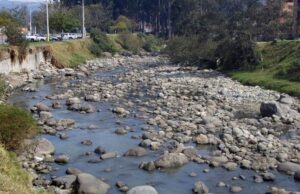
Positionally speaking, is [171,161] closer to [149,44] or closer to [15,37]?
[15,37]

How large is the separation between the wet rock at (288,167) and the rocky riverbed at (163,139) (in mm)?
39

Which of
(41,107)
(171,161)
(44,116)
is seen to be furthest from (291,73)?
(171,161)

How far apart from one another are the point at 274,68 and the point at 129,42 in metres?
46.7

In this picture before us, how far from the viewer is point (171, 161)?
20.4m

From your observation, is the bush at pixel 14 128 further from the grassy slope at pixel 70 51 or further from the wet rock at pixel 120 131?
the grassy slope at pixel 70 51

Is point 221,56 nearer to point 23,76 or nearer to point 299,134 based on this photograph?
point 23,76

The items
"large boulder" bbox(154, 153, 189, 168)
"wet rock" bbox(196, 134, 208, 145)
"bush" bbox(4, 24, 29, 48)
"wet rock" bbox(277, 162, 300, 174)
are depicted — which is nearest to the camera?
"wet rock" bbox(277, 162, 300, 174)

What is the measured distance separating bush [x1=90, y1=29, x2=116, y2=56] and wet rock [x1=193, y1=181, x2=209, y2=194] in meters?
57.9

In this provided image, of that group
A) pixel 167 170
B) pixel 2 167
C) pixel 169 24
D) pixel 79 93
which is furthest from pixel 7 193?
pixel 169 24

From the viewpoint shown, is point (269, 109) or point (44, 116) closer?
point (44, 116)

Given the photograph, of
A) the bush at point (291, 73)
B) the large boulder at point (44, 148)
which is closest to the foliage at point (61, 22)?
the bush at point (291, 73)

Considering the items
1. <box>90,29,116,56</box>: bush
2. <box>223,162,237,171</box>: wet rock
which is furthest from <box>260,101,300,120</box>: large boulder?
<box>90,29,116,56</box>: bush

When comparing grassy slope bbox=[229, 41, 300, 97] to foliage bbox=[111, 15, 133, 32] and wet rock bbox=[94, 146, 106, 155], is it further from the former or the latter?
foliage bbox=[111, 15, 133, 32]

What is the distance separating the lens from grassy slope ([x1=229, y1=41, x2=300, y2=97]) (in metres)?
39.5
